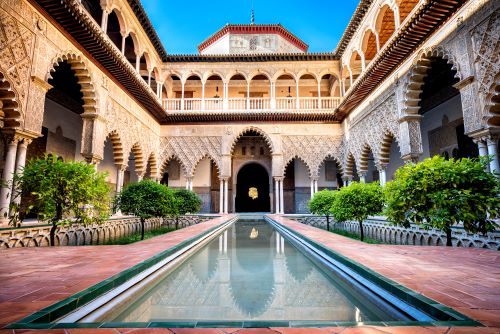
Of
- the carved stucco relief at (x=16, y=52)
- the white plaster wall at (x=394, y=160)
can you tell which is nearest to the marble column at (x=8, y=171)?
the carved stucco relief at (x=16, y=52)

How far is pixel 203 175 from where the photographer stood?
49.6 ft

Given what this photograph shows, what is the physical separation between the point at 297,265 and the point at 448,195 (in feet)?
7.92

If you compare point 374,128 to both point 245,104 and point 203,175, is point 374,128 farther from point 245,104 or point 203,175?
point 203,175

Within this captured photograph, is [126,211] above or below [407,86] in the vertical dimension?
below

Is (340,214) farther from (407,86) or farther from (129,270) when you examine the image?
(129,270)

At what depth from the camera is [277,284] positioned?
230 cm

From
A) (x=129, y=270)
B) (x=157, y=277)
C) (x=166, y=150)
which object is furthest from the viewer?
(x=166, y=150)

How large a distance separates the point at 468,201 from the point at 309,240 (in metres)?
2.21

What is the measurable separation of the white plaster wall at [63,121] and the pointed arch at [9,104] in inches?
181

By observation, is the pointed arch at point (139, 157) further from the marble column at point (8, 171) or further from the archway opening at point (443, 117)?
the archway opening at point (443, 117)

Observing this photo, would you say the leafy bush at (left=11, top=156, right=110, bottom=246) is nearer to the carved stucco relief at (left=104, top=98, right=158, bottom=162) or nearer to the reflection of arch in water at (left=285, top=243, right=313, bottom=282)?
the reflection of arch in water at (left=285, top=243, right=313, bottom=282)

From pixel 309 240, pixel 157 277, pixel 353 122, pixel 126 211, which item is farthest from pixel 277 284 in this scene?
pixel 353 122

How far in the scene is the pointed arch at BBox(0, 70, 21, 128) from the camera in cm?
486

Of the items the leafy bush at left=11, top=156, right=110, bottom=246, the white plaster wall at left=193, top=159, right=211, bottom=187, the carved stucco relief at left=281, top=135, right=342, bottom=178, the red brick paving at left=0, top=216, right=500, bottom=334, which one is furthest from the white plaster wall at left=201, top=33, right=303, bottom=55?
the red brick paving at left=0, top=216, right=500, bottom=334
